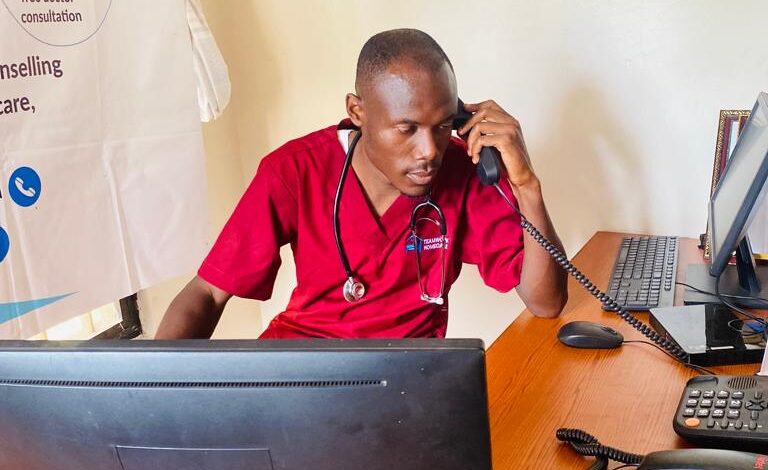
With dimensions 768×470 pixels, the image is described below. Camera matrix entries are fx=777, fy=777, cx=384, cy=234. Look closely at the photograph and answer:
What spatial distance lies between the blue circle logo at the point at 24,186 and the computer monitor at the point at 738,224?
1.36 metres

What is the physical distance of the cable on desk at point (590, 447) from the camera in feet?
3.03

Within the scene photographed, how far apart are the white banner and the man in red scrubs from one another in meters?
0.43

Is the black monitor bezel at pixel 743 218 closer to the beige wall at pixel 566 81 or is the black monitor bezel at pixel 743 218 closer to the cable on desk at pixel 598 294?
the cable on desk at pixel 598 294

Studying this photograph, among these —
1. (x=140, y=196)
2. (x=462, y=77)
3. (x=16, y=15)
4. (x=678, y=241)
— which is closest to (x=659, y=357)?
(x=678, y=241)

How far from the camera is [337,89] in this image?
7.56 ft

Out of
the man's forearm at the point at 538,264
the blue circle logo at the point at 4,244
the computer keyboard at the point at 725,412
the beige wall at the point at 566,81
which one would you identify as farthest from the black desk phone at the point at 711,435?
the blue circle logo at the point at 4,244

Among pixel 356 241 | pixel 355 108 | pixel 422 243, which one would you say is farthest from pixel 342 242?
pixel 355 108

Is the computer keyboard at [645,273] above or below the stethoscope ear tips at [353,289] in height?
below

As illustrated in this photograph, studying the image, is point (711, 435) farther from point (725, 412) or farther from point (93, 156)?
point (93, 156)

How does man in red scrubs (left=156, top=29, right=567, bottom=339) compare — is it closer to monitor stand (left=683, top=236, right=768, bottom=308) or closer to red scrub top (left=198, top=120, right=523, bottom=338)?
red scrub top (left=198, top=120, right=523, bottom=338)

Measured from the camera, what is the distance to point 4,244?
1649mm

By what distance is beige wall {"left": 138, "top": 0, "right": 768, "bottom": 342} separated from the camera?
6.10 feet

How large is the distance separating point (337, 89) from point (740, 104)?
3.59ft

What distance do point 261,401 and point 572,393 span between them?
2.09 feet
